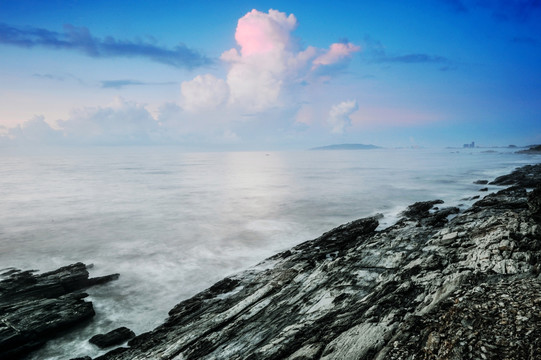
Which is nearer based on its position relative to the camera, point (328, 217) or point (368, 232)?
point (368, 232)

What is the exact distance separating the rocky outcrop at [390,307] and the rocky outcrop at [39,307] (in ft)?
11.4

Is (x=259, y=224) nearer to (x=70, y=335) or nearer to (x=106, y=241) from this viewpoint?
(x=106, y=241)

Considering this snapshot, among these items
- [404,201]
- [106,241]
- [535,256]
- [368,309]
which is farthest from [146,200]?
[535,256]

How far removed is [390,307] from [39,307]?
1468 cm

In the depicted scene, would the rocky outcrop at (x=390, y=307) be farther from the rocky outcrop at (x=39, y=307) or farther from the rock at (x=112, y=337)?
the rocky outcrop at (x=39, y=307)

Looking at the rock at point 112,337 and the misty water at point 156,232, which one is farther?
the misty water at point 156,232

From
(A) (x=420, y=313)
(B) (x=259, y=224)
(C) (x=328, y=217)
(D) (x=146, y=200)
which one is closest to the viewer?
(A) (x=420, y=313)

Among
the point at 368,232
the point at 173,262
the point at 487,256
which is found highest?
the point at 487,256

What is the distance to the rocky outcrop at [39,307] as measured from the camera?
11008mm

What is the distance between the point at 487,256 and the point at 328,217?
2162 centimetres

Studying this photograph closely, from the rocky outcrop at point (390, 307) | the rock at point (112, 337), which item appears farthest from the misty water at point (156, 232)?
the rocky outcrop at point (390, 307)

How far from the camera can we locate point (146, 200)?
143 ft

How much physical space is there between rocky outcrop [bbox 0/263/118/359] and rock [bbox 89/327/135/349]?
1.90 metres

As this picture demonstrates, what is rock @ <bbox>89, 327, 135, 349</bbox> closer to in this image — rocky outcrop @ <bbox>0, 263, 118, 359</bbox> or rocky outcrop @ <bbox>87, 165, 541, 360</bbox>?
rocky outcrop @ <bbox>87, 165, 541, 360</bbox>
